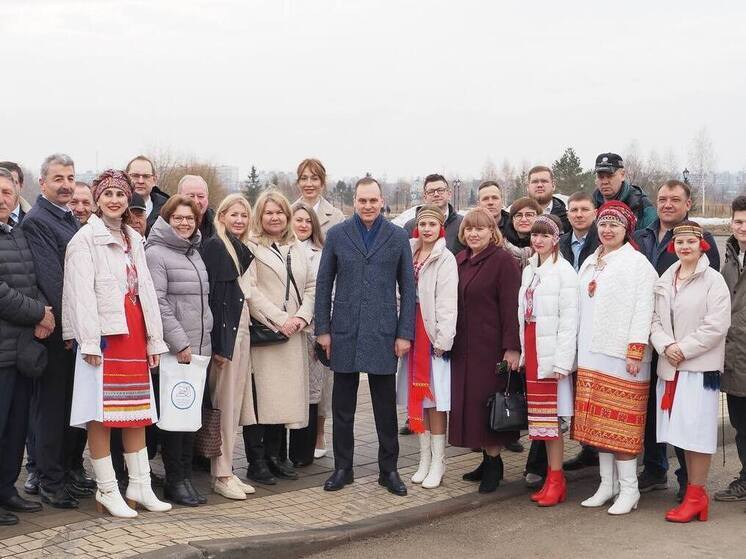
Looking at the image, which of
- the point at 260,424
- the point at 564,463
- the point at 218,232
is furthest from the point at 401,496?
the point at 218,232

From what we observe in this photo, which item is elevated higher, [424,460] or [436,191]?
[436,191]

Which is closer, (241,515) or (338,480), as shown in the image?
(241,515)

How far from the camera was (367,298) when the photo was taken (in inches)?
268

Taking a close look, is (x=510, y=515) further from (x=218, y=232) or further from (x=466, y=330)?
(x=218, y=232)

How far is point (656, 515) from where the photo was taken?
6523 millimetres

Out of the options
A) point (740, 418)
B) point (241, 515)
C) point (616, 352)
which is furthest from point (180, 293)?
point (740, 418)

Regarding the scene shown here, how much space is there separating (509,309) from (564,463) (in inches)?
67.2

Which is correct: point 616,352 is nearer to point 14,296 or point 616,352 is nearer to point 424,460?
point 424,460

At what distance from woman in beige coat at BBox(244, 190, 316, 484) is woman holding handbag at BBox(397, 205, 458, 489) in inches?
33.1

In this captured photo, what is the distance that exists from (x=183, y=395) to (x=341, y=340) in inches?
48.8

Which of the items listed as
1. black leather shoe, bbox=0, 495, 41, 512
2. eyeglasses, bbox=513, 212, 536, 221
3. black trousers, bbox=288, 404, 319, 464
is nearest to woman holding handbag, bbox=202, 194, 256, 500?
black trousers, bbox=288, 404, 319, 464

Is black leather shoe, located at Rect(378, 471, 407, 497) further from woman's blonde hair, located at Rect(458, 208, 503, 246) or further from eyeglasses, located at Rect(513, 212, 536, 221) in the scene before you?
eyeglasses, located at Rect(513, 212, 536, 221)

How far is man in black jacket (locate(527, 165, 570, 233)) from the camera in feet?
28.5

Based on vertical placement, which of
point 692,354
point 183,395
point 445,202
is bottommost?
point 183,395
